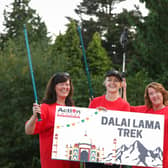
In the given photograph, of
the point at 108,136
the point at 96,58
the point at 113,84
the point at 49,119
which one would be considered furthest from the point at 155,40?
the point at 96,58

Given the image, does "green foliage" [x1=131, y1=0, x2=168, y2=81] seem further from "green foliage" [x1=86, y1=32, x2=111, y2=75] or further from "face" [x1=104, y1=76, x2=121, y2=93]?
"green foliage" [x1=86, y1=32, x2=111, y2=75]

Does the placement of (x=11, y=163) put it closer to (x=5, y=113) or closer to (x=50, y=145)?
(x=5, y=113)

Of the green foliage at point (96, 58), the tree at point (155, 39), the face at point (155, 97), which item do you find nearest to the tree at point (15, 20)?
the green foliage at point (96, 58)

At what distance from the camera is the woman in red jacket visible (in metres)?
3.70

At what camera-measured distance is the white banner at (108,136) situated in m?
3.82

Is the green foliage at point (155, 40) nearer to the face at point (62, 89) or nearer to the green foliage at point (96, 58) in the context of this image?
the face at point (62, 89)

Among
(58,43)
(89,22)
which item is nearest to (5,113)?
(58,43)

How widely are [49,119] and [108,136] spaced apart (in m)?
0.68

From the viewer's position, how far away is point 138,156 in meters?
3.86

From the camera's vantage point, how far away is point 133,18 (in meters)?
12.3

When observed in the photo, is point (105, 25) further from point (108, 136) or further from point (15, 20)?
point (108, 136)

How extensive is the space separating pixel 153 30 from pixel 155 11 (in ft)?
2.06

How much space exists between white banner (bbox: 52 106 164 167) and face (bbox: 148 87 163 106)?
0.36 metres

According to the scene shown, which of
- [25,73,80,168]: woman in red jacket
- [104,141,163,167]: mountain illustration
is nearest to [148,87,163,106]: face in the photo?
[104,141,163,167]: mountain illustration
